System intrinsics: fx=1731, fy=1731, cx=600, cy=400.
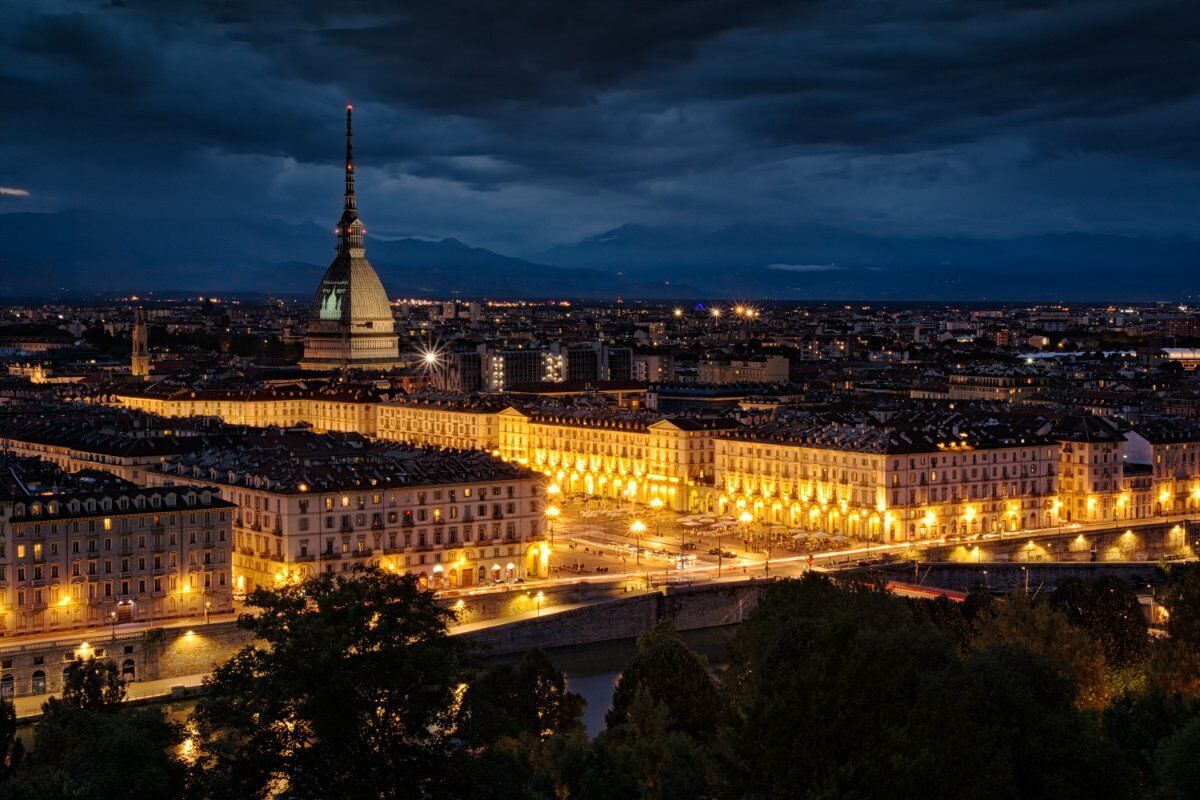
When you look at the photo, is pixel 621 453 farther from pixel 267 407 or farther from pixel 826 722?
pixel 826 722

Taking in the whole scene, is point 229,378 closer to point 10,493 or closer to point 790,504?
point 790,504

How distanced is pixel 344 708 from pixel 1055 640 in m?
19.9

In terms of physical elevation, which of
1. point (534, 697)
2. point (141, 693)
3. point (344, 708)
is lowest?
point (141, 693)

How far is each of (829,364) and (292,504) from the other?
380 feet

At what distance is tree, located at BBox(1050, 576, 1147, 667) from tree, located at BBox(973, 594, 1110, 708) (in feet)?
13.9

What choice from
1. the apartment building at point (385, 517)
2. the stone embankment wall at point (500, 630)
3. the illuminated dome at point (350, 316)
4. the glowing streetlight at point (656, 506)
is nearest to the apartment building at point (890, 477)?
the glowing streetlight at point (656, 506)

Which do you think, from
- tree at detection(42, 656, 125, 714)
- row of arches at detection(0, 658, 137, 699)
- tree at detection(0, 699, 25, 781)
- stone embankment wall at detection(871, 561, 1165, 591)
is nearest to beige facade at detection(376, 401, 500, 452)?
stone embankment wall at detection(871, 561, 1165, 591)

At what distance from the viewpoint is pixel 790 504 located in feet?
239

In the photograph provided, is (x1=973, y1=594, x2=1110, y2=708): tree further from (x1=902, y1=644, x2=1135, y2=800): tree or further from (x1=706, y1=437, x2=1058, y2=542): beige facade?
(x1=706, y1=437, x2=1058, y2=542): beige facade

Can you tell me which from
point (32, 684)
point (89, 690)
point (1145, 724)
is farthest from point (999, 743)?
point (32, 684)

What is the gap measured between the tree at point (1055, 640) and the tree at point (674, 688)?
6443 mm

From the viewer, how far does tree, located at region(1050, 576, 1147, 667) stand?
46656 mm

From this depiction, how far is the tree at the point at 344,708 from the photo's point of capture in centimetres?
2608

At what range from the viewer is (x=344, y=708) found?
2650 centimetres
